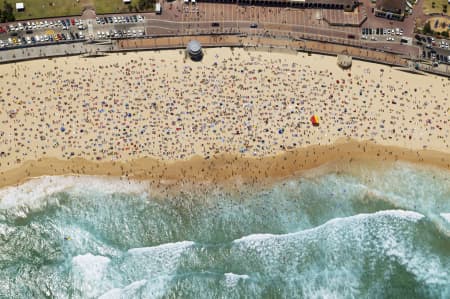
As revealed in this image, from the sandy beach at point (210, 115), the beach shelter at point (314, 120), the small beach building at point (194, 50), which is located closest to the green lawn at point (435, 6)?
the sandy beach at point (210, 115)

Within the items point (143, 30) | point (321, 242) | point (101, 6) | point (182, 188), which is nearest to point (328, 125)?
point (321, 242)

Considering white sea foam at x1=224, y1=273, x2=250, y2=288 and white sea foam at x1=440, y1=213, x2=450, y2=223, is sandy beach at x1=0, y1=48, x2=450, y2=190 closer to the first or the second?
white sea foam at x1=440, y1=213, x2=450, y2=223

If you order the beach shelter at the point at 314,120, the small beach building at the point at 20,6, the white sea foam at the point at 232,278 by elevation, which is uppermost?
the small beach building at the point at 20,6

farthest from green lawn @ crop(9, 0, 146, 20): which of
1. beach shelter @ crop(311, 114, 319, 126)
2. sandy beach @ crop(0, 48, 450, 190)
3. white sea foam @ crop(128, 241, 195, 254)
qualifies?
white sea foam @ crop(128, 241, 195, 254)

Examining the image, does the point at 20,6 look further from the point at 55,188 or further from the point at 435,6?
the point at 435,6

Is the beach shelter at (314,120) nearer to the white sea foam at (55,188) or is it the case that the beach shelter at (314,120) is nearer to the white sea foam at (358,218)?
the white sea foam at (358,218)

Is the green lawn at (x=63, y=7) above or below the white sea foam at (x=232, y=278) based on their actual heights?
above
